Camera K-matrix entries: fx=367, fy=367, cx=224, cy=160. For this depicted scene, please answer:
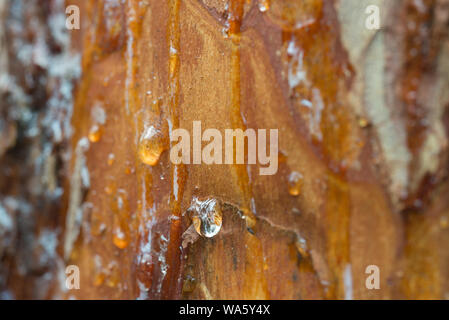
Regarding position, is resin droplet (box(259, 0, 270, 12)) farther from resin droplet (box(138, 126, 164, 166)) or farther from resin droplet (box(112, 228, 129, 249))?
resin droplet (box(112, 228, 129, 249))

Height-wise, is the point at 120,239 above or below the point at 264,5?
below

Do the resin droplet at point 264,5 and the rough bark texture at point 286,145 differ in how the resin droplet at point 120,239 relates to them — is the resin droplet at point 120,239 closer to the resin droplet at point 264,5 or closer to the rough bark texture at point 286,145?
the rough bark texture at point 286,145

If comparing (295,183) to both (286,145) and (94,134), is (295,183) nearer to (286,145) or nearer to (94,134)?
(286,145)

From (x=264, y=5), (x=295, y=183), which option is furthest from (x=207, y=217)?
(x=264, y=5)

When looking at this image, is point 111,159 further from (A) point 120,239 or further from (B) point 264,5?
(B) point 264,5

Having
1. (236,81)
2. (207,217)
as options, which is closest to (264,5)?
(236,81)

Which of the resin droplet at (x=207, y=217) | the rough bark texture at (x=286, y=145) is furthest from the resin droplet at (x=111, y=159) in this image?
the resin droplet at (x=207, y=217)
